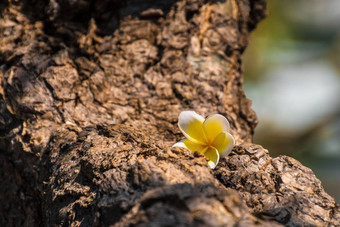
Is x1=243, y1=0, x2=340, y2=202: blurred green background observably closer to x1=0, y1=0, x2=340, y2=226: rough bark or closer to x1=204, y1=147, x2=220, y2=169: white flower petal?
x1=0, y1=0, x2=340, y2=226: rough bark

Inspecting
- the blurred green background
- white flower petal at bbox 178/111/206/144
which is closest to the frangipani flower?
white flower petal at bbox 178/111/206/144

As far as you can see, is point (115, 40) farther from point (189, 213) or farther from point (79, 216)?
point (189, 213)

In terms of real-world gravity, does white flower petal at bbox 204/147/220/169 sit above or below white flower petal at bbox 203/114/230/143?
below

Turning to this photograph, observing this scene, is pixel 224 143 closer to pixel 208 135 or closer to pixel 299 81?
pixel 208 135

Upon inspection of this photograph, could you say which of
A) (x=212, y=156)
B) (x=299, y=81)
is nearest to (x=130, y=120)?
(x=212, y=156)

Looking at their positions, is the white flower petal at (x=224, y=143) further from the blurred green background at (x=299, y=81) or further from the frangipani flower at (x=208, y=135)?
the blurred green background at (x=299, y=81)

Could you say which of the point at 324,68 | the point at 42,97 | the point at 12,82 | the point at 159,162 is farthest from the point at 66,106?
the point at 324,68
